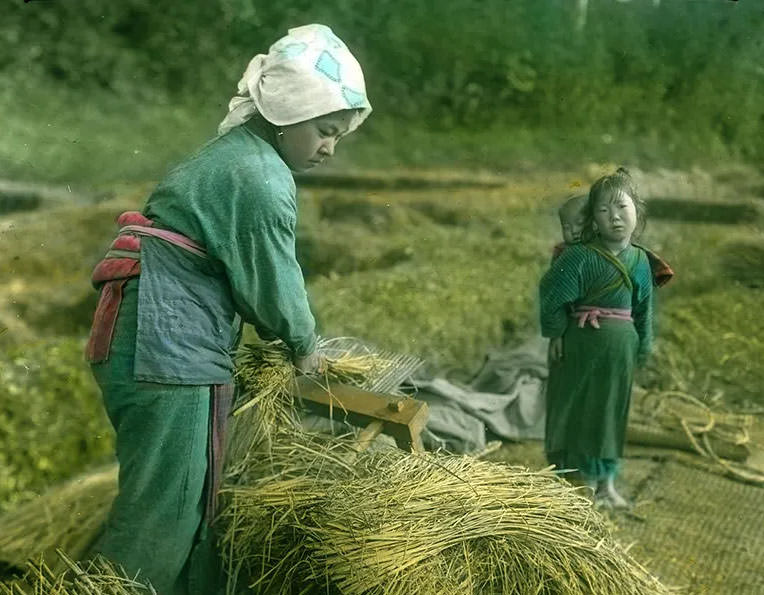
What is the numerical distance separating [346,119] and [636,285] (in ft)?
4.56

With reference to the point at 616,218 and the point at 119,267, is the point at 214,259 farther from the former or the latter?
the point at 616,218

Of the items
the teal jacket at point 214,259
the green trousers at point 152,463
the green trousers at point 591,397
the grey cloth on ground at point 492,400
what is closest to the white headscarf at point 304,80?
the teal jacket at point 214,259

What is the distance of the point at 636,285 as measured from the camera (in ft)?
9.95

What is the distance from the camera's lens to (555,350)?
3174 mm

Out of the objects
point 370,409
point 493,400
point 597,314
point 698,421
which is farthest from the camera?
point 698,421

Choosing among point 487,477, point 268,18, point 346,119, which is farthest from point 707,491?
point 268,18

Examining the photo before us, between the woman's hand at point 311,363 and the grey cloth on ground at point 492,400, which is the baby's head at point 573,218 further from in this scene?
the woman's hand at point 311,363

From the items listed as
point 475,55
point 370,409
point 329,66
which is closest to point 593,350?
point 370,409

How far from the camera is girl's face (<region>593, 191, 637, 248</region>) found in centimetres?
294

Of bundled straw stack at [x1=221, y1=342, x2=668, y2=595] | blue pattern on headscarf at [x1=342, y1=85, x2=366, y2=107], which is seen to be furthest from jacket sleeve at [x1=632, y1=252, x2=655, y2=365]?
blue pattern on headscarf at [x1=342, y1=85, x2=366, y2=107]

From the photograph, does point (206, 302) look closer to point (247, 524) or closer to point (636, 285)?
point (247, 524)

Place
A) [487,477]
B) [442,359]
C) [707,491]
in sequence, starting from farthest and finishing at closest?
[442,359] → [707,491] → [487,477]

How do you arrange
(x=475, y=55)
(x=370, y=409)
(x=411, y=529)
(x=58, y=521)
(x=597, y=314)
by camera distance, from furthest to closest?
1. (x=475, y=55)
2. (x=597, y=314)
3. (x=58, y=521)
4. (x=370, y=409)
5. (x=411, y=529)

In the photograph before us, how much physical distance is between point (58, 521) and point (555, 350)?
195 cm
